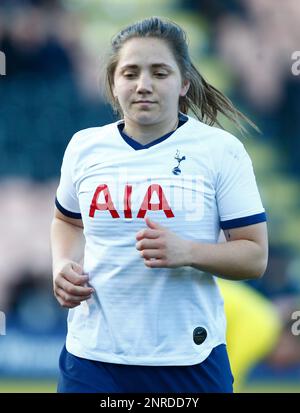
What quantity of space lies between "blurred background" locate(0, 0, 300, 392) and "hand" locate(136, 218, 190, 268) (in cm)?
313

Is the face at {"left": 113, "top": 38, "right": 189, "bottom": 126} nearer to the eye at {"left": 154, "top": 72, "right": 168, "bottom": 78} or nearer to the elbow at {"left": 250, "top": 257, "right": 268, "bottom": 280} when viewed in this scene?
the eye at {"left": 154, "top": 72, "right": 168, "bottom": 78}

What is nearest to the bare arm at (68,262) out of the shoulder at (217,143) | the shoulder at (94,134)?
the shoulder at (94,134)

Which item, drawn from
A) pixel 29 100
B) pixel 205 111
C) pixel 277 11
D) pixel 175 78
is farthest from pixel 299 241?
pixel 175 78

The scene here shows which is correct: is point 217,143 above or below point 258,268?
above

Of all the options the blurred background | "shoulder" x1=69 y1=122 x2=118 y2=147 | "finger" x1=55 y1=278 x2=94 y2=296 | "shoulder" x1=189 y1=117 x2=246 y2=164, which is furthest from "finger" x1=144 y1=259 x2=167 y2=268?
the blurred background

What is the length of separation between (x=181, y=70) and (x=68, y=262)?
66 centimetres

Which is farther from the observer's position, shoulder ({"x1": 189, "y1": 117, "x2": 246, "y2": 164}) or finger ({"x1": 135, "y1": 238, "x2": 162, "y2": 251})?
shoulder ({"x1": 189, "y1": 117, "x2": 246, "y2": 164})

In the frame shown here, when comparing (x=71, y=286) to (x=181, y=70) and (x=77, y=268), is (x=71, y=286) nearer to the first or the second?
(x=77, y=268)

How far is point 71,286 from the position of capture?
8.70 ft

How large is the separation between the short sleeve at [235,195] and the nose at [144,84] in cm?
28

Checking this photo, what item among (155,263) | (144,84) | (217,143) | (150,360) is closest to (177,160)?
(217,143)

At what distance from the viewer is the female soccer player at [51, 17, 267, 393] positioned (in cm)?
262

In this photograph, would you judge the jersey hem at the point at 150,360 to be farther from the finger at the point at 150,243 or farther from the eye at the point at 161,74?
the eye at the point at 161,74
